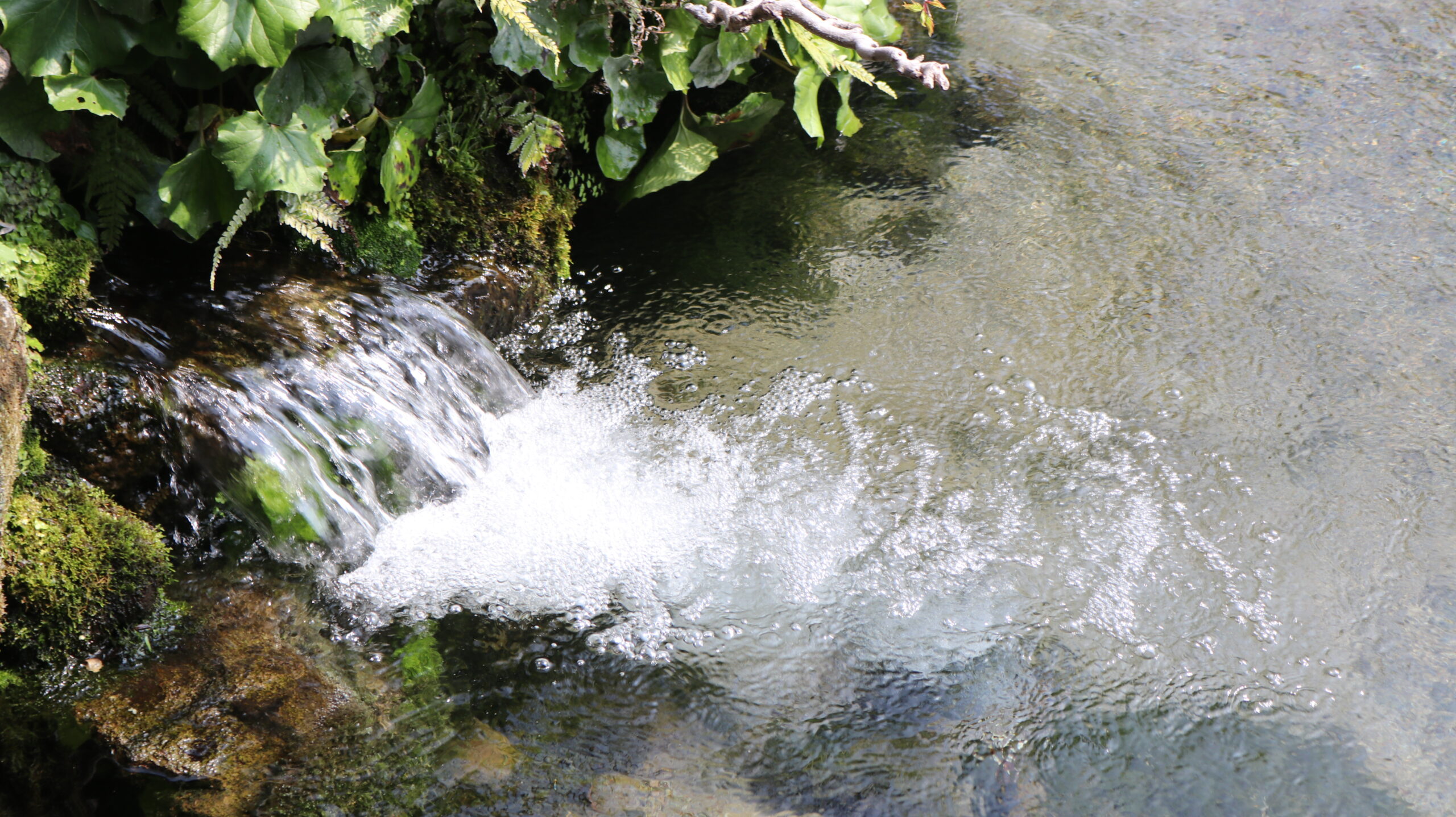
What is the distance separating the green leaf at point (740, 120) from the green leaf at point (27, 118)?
2494 millimetres

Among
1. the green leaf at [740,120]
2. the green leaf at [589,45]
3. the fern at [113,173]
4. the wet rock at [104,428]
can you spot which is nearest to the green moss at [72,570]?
the wet rock at [104,428]

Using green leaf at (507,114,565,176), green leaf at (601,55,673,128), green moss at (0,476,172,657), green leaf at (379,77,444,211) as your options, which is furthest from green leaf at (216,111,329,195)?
green leaf at (601,55,673,128)

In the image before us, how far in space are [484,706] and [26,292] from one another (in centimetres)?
178

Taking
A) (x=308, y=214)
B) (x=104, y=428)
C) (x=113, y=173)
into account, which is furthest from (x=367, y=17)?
(x=104, y=428)

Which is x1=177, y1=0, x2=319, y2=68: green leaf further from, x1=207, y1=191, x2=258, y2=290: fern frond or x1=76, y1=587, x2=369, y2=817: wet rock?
x1=76, y1=587, x2=369, y2=817: wet rock

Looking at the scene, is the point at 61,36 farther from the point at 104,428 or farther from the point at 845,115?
the point at 845,115

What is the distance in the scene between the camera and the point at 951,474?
3133mm

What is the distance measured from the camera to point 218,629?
249 centimetres

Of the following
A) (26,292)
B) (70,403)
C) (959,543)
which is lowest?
(959,543)

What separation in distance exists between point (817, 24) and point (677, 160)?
108 cm

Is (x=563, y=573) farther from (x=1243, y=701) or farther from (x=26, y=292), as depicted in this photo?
(x=1243, y=701)

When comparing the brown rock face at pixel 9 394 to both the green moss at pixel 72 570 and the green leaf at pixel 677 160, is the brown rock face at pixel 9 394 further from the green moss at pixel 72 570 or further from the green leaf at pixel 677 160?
the green leaf at pixel 677 160

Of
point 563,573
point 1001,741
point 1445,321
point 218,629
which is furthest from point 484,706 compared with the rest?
point 1445,321

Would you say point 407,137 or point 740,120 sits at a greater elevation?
point 407,137
